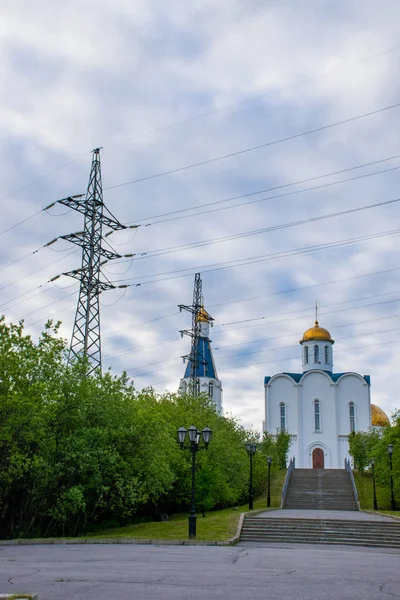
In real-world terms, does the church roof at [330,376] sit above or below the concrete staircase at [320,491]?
above

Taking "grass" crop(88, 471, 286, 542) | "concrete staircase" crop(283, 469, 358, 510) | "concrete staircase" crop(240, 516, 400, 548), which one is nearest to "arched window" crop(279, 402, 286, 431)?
"concrete staircase" crop(283, 469, 358, 510)

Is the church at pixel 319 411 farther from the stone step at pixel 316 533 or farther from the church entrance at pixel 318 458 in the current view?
the stone step at pixel 316 533

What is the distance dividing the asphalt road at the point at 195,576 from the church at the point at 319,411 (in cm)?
5115

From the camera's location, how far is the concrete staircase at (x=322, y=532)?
2209 cm

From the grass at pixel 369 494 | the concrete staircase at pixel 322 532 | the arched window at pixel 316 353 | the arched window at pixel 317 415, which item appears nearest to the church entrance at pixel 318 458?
the arched window at pixel 317 415

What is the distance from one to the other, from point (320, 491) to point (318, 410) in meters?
23.3

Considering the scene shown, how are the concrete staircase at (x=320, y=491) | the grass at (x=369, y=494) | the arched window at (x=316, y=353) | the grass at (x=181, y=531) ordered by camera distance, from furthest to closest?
1. the arched window at (x=316, y=353)
2. the concrete staircase at (x=320, y=491)
3. the grass at (x=369, y=494)
4. the grass at (x=181, y=531)

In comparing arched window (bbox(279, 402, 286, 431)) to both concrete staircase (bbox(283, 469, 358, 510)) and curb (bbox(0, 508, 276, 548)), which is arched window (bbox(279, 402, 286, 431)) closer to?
concrete staircase (bbox(283, 469, 358, 510))

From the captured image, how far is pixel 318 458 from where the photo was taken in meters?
64.6

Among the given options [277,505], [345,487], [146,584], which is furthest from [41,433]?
[345,487]

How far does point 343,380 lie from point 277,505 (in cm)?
3140

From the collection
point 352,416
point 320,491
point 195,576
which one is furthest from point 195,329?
point 195,576

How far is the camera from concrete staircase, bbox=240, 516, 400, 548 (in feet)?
72.5

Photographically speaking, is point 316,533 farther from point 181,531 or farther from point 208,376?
point 208,376
